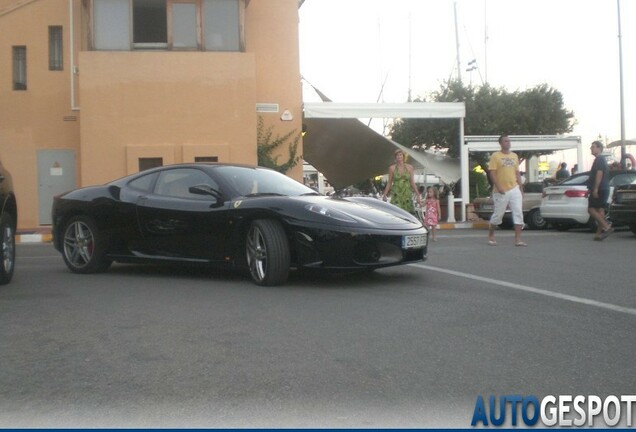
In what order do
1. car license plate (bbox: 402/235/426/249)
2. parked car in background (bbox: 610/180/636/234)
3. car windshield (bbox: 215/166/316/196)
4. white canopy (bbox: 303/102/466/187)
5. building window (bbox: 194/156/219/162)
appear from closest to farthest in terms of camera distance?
car license plate (bbox: 402/235/426/249), car windshield (bbox: 215/166/316/196), parked car in background (bbox: 610/180/636/234), building window (bbox: 194/156/219/162), white canopy (bbox: 303/102/466/187)

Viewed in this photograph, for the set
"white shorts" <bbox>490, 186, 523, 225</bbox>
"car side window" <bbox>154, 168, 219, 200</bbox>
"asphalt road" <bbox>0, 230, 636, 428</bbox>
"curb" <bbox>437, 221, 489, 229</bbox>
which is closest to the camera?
"asphalt road" <bbox>0, 230, 636, 428</bbox>

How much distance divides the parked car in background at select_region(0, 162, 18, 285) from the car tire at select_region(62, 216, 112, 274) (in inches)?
30.0

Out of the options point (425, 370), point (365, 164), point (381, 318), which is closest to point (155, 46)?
point (365, 164)

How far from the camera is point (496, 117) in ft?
118

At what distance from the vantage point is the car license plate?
7.31m

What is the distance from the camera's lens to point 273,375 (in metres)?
4.33

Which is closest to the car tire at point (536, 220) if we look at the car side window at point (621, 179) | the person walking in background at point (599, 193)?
the car side window at point (621, 179)

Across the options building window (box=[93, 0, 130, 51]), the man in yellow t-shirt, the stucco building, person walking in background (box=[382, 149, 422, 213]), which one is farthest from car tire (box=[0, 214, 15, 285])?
building window (box=[93, 0, 130, 51])

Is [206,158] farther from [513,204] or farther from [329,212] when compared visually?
[329,212]

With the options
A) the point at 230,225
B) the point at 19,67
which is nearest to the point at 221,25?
the point at 19,67

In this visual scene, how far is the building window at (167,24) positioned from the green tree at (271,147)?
99.8 inches

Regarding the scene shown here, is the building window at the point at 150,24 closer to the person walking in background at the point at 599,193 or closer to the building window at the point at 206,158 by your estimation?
the building window at the point at 206,158

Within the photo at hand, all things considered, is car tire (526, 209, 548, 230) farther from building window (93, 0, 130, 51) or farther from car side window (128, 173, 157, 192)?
car side window (128, 173, 157, 192)

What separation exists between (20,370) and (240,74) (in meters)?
15.7
